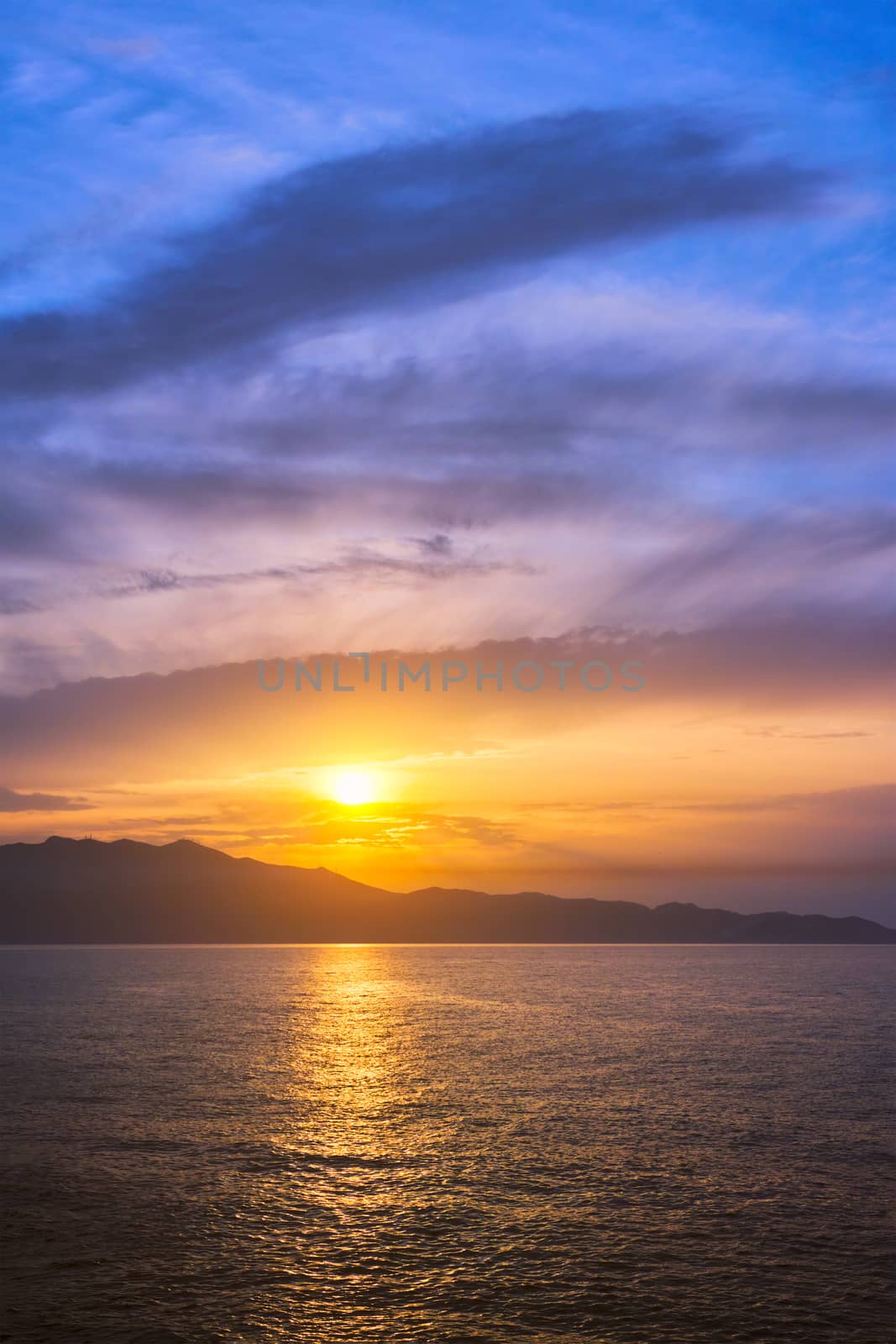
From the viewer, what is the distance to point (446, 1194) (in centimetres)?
4250

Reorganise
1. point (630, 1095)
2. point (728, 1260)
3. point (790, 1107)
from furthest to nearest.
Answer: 1. point (630, 1095)
2. point (790, 1107)
3. point (728, 1260)

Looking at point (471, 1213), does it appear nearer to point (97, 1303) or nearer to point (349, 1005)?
point (97, 1303)

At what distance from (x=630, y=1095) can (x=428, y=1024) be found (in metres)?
55.3

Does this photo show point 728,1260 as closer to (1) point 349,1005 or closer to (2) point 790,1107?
(2) point 790,1107

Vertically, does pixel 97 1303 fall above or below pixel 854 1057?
above

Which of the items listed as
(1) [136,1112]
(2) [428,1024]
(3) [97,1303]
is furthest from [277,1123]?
(2) [428,1024]

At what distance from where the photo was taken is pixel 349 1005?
153 metres

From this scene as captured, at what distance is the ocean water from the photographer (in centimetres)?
2991

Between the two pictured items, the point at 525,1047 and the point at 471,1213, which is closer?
the point at 471,1213

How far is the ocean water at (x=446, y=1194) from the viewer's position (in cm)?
2991

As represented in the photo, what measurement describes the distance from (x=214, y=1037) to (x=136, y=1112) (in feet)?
147

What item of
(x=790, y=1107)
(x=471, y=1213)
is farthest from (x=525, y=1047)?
(x=471, y=1213)

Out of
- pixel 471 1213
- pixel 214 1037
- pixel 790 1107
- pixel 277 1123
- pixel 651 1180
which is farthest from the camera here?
pixel 214 1037

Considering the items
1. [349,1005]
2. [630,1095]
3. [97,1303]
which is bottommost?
[349,1005]
